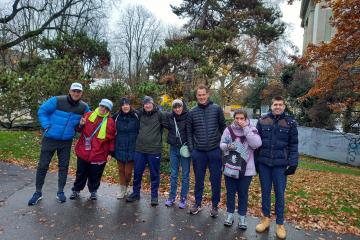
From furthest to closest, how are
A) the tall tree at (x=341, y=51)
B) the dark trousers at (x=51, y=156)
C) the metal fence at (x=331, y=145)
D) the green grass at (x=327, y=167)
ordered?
the metal fence at (x=331, y=145), the green grass at (x=327, y=167), the tall tree at (x=341, y=51), the dark trousers at (x=51, y=156)

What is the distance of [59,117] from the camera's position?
5883 millimetres

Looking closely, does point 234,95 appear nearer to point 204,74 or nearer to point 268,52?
point 268,52

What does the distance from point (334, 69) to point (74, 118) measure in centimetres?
1188

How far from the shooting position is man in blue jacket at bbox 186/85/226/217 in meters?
5.59

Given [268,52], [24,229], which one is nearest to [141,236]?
[24,229]

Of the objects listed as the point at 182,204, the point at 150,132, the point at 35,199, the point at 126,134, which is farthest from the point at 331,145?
the point at 35,199

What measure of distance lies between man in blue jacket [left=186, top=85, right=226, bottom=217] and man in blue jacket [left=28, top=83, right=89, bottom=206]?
1967 millimetres

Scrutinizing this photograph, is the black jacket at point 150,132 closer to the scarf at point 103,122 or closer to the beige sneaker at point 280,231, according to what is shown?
the scarf at point 103,122

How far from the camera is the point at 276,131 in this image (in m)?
5.07

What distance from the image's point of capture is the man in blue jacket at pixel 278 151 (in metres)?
5.05

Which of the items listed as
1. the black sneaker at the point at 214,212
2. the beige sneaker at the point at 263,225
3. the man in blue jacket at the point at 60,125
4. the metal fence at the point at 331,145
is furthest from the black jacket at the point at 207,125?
the metal fence at the point at 331,145

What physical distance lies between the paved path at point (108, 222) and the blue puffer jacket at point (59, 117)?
4.08 ft

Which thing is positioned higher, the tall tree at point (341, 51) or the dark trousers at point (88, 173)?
the tall tree at point (341, 51)

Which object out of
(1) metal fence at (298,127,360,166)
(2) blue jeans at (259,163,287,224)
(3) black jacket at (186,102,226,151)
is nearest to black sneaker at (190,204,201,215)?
(3) black jacket at (186,102,226,151)
